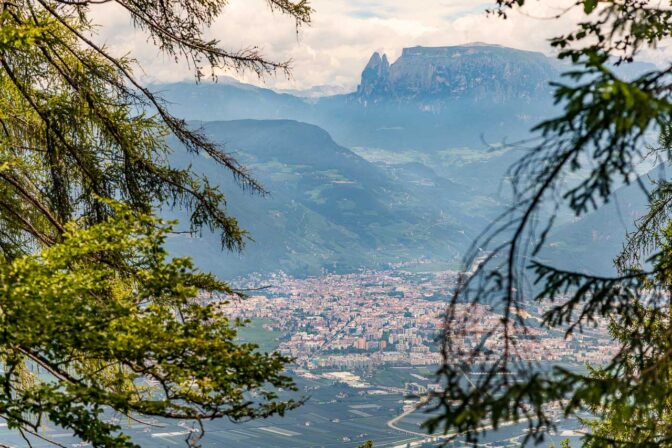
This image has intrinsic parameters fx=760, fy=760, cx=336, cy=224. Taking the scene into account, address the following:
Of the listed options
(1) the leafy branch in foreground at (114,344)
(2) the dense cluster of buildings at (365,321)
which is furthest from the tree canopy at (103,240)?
(2) the dense cluster of buildings at (365,321)

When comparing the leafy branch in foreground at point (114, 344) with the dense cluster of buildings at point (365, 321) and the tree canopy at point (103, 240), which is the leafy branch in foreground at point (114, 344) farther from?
the dense cluster of buildings at point (365, 321)

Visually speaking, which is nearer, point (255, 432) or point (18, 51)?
point (18, 51)

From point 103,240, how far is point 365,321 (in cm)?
8981

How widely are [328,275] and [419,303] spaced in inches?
1494

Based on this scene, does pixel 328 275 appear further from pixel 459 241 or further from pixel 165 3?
pixel 165 3

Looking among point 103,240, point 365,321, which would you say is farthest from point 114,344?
point 365,321

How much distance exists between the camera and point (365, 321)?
93.9 m

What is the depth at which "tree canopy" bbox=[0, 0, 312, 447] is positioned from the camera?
4453 mm

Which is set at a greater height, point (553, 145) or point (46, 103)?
point (46, 103)

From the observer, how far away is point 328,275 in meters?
139

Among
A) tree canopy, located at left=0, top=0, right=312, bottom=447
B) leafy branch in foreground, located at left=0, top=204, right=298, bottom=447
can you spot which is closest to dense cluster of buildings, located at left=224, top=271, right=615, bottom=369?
tree canopy, located at left=0, top=0, right=312, bottom=447

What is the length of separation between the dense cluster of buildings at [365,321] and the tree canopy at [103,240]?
168 feet

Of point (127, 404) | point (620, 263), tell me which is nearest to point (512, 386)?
point (127, 404)

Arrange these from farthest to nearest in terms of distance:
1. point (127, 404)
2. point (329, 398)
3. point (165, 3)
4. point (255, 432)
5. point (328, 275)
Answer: point (328, 275) → point (329, 398) → point (255, 432) → point (165, 3) → point (127, 404)
